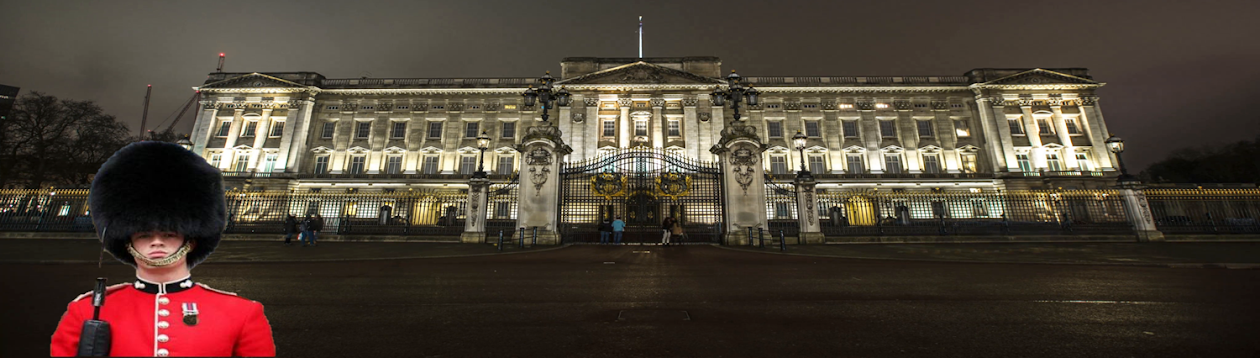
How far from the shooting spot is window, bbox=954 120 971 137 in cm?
3719

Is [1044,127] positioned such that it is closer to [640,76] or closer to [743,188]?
[640,76]

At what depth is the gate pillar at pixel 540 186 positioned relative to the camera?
13.8 metres

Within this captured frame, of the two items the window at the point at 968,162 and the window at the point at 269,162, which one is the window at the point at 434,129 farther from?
the window at the point at 968,162

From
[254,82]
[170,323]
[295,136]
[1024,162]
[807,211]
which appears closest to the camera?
[170,323]

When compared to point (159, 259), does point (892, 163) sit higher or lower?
higher

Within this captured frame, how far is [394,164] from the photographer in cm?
3731

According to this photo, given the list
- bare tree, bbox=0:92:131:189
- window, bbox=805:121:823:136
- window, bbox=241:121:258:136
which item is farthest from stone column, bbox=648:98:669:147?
bare tree, bbox=0:92:131:189

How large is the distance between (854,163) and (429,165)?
117ft

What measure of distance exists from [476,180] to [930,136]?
38.0 m

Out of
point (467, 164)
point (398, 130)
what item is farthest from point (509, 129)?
point (398, 130)

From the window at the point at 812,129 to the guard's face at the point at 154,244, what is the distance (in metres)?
39.6

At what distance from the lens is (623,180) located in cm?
1450

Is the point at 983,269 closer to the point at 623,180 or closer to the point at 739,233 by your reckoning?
the point at 739,233

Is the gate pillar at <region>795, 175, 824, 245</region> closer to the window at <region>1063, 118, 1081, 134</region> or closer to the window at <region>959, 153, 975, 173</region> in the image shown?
the window at <region>959, 153, 975, 173</region>
